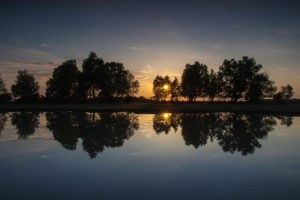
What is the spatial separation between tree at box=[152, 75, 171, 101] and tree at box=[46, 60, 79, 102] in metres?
43.7

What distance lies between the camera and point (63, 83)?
7312 centimetres

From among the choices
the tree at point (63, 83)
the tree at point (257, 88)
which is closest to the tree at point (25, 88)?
the tree at point (63, 83)

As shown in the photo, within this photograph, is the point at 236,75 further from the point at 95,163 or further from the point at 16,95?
the point at 16,95

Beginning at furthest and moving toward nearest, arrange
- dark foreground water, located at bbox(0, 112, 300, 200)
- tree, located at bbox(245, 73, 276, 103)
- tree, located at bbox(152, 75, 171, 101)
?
tree, located at bbox(152, 75, 171, 101), tree, located at bbox(245, 73, 276, 103), dark foreground water, located at bbox(0, 112, 300, 200)

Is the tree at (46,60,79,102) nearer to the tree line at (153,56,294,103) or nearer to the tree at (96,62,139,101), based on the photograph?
the tree at (96,62,139,101)

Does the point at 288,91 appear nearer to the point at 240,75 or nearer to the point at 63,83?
the point at 240,75

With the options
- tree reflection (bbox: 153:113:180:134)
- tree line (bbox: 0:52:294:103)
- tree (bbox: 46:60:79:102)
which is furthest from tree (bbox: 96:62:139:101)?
tree reflection (bbox: 153:113:180:134)

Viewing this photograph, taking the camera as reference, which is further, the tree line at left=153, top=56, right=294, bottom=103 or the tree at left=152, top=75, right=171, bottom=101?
the tree at left=152, top=75, right=171, bottom=101

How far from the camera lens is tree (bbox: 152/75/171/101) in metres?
97.4

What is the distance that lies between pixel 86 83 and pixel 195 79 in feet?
150

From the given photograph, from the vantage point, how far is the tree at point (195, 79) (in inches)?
2783

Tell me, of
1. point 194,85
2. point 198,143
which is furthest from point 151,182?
point 194,85

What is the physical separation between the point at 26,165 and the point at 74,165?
2.20 meters

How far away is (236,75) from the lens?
2653 inches
